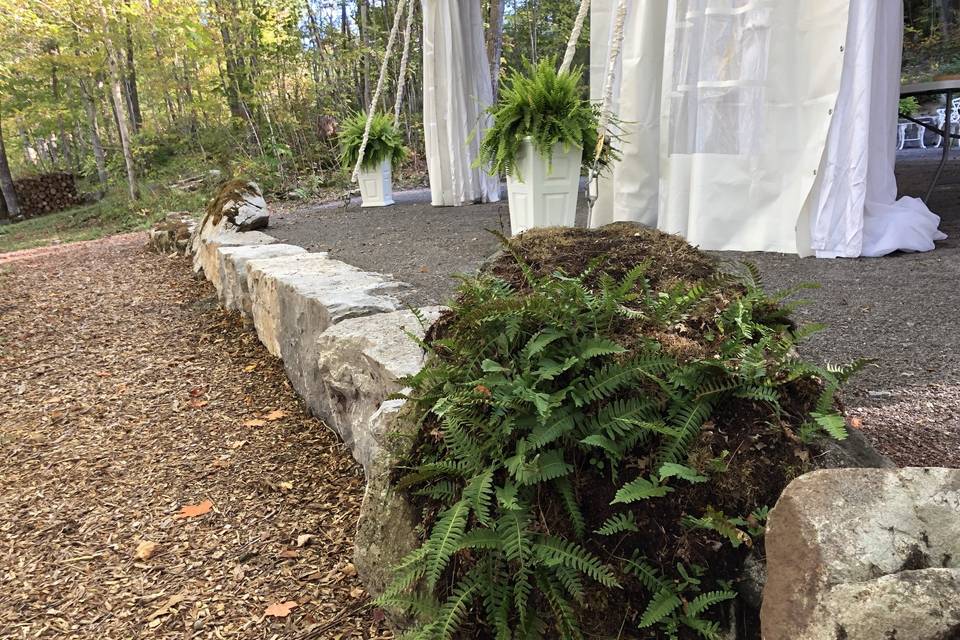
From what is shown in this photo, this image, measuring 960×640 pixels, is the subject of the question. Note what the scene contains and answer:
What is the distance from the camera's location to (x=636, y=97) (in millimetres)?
4199

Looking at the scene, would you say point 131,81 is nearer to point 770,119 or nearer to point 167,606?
point 770,119

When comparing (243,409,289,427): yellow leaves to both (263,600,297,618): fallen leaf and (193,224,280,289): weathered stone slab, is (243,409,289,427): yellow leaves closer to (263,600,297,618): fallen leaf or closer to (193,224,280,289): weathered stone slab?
(263,600,297,618): fallen leaf

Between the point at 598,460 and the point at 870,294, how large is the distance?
93.0 inches

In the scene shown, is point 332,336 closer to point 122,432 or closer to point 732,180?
point 122,432

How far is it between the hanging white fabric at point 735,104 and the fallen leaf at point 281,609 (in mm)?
3206

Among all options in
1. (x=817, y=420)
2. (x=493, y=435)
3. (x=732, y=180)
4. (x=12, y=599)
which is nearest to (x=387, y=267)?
(x=732, y=180)

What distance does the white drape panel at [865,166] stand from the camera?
11.3ft

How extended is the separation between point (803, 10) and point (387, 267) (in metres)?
2.80

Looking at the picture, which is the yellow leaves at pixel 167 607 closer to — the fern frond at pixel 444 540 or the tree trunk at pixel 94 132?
the fern frond at pixel 444 540

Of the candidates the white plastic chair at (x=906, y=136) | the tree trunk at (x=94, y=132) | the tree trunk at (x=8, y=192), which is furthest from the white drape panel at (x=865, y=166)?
the tree trunk at (x=8, y=192)

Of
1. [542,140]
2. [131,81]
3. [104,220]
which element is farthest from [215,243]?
[131,81]

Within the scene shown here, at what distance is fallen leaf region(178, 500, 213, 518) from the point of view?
6.97 feet

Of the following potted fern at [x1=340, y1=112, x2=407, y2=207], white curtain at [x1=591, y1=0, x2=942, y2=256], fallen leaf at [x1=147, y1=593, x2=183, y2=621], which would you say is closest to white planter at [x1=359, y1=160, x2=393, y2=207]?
potted fern at [x1=340, y1=112, x2=407, y2=207]

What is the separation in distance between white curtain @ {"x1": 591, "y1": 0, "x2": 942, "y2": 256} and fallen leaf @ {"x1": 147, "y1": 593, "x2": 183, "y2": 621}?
11.1 feet
